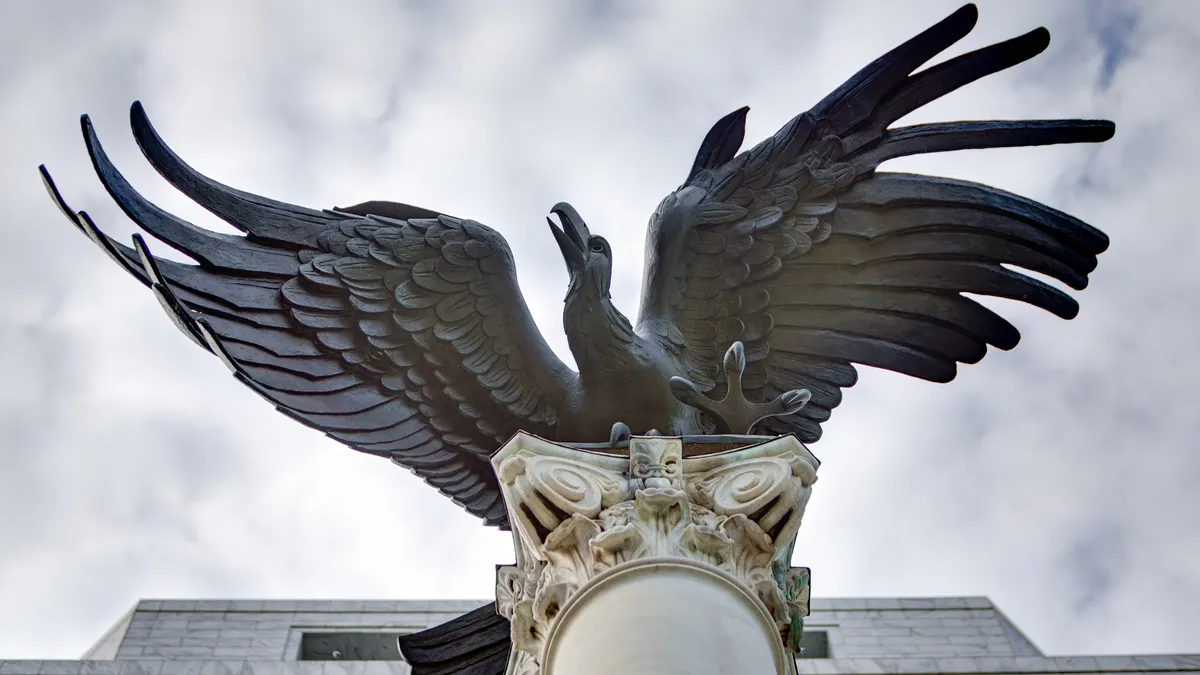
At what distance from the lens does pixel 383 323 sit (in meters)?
8.59

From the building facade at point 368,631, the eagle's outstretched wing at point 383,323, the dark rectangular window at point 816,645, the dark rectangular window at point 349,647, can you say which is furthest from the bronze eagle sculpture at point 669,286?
the dark rectangular window at point 349,647

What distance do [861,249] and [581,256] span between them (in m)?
2.06

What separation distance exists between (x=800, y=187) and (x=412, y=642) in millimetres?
3883

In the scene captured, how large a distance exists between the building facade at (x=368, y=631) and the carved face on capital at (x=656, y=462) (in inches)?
487

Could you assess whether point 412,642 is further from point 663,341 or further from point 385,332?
point 663,341

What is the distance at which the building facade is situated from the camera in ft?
65.5

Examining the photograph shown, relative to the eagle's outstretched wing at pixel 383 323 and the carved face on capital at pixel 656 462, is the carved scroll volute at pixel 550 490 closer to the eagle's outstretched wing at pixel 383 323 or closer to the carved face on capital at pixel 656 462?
the carved face on capital at pixel 656 462

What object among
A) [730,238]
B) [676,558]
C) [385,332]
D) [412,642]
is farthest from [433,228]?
[676,558]

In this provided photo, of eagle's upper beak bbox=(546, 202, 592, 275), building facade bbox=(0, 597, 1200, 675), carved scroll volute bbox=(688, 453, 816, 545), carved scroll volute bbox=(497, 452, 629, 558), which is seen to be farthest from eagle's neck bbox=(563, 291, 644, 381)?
building facade bbox=(0, 597, 1200, 675)

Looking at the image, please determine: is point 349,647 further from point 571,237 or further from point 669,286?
point 571,237

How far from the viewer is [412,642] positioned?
8.42m

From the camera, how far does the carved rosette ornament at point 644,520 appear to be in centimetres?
654

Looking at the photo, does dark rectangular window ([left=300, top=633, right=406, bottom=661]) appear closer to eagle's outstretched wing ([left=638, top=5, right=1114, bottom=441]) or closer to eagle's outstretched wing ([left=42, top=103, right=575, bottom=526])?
eagle's outstretched wing ([left=42, top=103, right=575, bottom=526])

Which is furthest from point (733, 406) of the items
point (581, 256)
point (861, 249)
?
point (861, 249)
